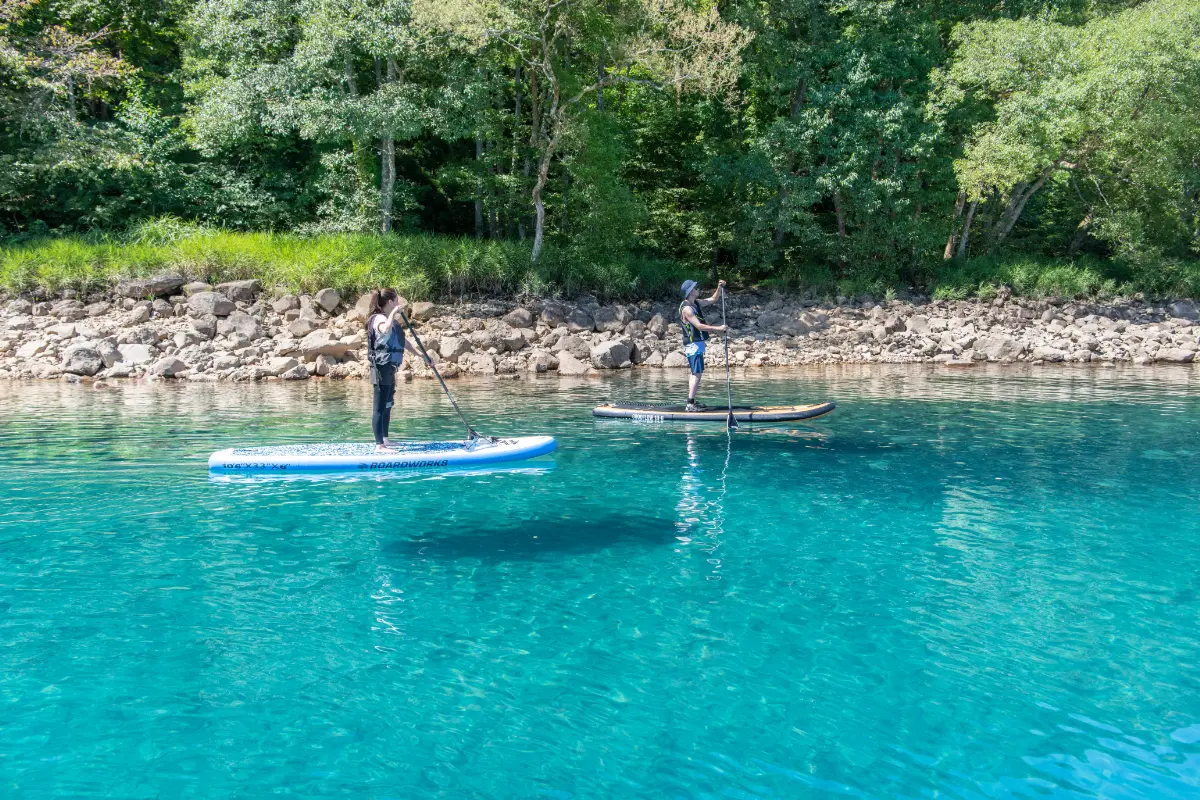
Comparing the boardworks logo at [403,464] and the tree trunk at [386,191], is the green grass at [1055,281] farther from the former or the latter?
the boardworks logo at [403,464]

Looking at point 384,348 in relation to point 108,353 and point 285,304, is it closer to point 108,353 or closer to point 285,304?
point 108,353

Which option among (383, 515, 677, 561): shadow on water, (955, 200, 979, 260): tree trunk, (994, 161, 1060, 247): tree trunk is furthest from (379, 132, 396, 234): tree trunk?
(994, 161, 1060, 247): tree trunk

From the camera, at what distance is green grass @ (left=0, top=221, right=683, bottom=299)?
26547 millimetres

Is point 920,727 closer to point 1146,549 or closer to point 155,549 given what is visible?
point 1146,549

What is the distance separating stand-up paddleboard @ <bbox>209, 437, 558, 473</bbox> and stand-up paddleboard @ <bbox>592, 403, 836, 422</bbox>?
3913 millimetres

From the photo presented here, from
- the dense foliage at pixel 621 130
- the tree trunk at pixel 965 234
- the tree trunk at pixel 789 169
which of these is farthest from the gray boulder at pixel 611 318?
the tree trunk at pixel 965 234

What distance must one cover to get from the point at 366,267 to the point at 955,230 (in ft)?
78.7

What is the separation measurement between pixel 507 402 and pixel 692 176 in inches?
781

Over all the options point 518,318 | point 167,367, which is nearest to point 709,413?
point 518,318

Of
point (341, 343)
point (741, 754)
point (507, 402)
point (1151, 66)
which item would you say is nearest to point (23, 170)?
point (341, 343)

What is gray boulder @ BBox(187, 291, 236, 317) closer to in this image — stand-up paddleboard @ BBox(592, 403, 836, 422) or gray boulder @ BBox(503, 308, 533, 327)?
gray boulder @ BBox(503, 308, 533, 327)

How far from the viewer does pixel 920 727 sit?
5379mm

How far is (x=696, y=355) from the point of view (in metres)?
15.6

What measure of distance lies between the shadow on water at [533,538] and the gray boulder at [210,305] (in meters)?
18.2
